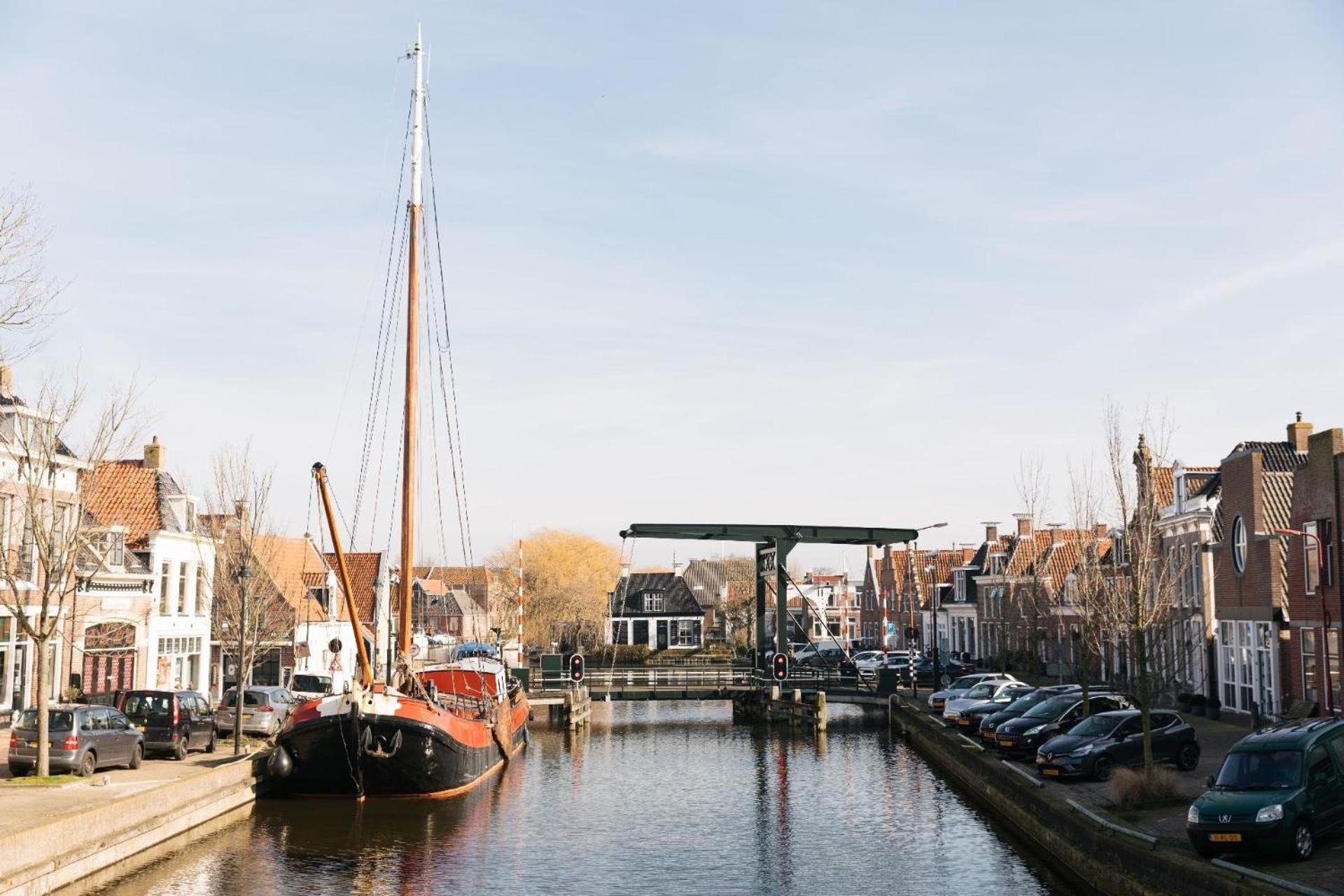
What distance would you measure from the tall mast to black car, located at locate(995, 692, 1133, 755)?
54.0 feet

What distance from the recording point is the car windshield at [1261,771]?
66.9 feet

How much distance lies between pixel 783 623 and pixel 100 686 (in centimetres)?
3011

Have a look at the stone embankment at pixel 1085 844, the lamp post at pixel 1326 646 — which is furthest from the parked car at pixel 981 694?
the lamp post at pixel 1326 646

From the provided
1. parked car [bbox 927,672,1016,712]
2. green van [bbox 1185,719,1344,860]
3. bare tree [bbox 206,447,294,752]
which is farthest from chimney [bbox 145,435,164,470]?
green van [bbox 1185,719,1344,860]

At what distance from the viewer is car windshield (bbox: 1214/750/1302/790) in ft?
66.9

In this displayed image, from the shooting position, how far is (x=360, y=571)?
83312 mm

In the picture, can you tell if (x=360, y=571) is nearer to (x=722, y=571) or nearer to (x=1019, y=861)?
(x=722, y=571)

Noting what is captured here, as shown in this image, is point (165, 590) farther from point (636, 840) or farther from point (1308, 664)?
point (1308, 664)

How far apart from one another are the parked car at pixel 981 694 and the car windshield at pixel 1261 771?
22.8m

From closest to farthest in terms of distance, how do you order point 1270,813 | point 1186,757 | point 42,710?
point 1270,813 → point 42,710 → point 1186,757

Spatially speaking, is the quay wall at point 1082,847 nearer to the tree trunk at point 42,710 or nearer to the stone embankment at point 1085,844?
the stone embankment at point 1085,844

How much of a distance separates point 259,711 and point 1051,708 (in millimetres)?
23762

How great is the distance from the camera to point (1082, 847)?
23.4 metres

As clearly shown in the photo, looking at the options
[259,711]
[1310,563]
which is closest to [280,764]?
[259,711]
